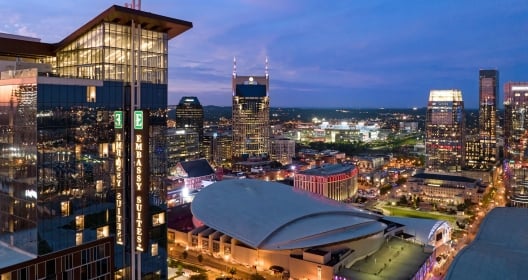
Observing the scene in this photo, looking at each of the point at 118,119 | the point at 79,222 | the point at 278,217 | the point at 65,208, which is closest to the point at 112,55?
the point at 118,119

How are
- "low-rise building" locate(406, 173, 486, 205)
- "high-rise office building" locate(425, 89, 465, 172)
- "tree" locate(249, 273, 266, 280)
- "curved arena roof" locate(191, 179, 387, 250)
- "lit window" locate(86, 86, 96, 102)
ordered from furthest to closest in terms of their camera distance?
"high-rise office building" locate(425, 89, 465, 172), "low-rise building" locate(406, 173, 486, 205), "curved arena roof" locate(191, 179, 387, 250), "tree" locate(249, 273, 266, 280), "lit window" locate(86, 86, 96, 102)

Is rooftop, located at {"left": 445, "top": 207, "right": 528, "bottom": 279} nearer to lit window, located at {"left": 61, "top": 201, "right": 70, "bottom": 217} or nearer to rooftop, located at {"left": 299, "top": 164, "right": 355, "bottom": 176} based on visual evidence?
lit window, located at {"left": 61, "top": 201, "right": 70, "bottom": 217}

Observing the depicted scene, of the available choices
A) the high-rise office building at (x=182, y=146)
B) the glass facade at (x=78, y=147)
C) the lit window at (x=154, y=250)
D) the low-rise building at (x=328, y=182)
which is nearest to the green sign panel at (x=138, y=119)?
the glass facade at (x=78, y=147)

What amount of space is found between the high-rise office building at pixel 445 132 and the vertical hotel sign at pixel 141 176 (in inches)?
5633

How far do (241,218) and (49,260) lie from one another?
28.2 metres

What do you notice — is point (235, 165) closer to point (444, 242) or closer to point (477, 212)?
point (477, 212)

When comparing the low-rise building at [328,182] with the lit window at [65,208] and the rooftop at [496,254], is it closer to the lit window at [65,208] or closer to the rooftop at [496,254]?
the rooftop at [496,254]

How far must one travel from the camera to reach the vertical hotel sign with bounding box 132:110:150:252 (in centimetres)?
2892

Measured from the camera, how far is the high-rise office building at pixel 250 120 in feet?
597

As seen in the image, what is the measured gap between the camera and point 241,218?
55250 millimetres

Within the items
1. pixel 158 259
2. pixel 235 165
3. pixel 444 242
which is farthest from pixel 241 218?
pixel 235 165

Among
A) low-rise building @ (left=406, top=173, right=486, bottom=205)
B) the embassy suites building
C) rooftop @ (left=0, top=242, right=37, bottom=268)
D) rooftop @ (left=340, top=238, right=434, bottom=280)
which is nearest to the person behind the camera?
the embassy suites building

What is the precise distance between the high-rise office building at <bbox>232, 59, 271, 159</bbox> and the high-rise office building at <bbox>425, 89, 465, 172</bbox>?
6574 cm

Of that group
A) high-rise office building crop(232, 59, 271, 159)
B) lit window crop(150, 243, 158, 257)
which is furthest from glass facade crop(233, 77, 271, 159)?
lit window crop(150, 243, 158, 257)
